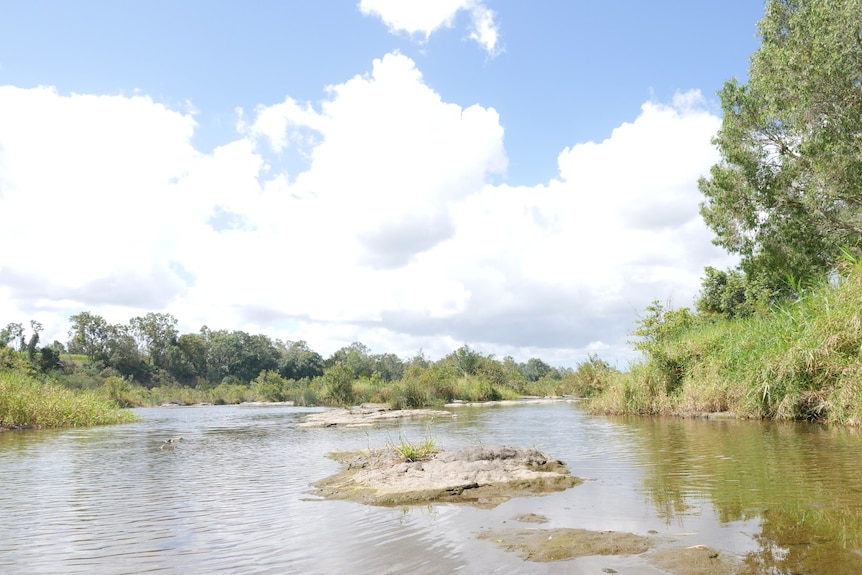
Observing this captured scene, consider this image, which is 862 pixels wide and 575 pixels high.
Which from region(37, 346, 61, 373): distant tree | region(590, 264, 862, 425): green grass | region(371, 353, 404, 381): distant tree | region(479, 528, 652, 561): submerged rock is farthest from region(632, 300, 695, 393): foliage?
region(37, 346, 61, 373): distant tree

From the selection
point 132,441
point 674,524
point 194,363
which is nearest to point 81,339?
point 194,363

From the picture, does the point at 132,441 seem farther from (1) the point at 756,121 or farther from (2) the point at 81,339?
(2) the point at 81,339

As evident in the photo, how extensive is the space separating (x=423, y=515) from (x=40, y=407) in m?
27.0

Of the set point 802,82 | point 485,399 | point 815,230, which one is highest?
point 802,82

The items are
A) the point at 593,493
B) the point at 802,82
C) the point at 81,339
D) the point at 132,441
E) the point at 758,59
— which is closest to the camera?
the point at 593,493

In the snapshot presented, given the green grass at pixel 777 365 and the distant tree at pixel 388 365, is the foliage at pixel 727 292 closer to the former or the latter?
the green grass at pixel 777 365

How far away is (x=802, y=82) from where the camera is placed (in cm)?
2077

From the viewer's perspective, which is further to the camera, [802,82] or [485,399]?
[485,399]

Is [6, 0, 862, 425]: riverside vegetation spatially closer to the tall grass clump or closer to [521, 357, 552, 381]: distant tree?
the tall grass clump

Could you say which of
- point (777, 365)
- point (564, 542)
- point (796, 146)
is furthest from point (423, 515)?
point (796, 146)

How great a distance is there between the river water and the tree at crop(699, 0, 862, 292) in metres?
12.9

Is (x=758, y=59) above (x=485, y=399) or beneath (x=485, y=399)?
above

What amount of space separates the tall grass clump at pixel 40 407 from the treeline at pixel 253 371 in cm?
1973

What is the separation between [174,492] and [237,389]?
83478mm
